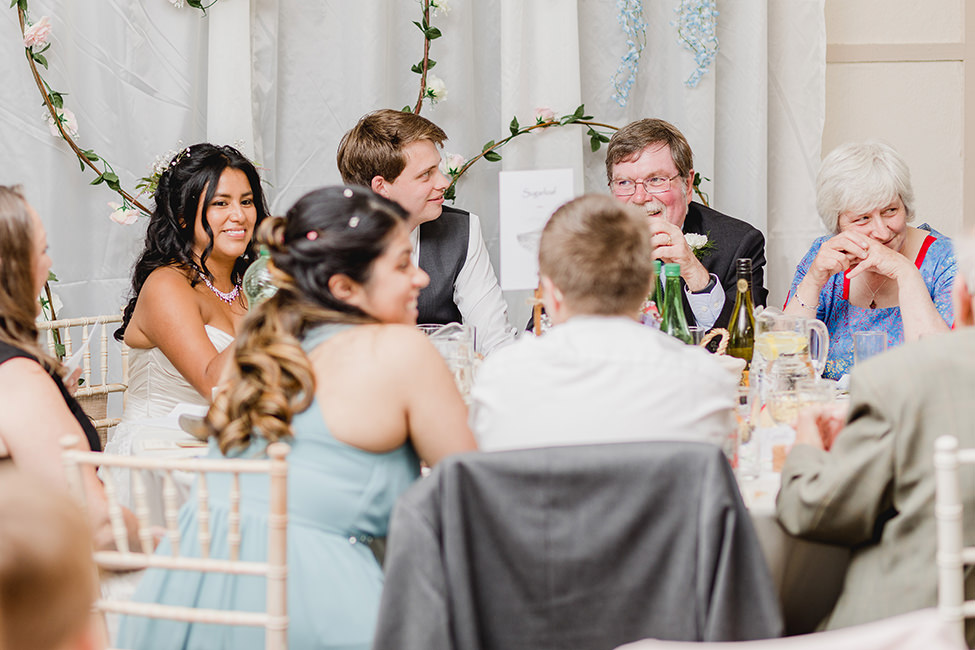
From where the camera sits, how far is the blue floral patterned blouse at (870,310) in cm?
271

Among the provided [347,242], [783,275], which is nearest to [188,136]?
[347,242]

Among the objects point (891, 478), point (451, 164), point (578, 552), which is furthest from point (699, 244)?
point (578, 552)

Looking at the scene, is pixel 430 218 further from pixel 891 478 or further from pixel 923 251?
pixel 891 478

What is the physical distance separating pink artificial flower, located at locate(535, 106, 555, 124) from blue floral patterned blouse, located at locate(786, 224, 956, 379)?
3.66 ft

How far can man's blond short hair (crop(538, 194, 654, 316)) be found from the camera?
5.22ft

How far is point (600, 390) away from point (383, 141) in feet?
5.75

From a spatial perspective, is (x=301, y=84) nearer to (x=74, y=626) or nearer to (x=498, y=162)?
(x=498, y=162)

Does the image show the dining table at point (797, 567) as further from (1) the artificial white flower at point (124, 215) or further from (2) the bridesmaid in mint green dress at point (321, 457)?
(1) the artificial white flower at point (124, 215)

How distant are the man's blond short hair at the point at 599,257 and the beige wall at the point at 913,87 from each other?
8.97 feet

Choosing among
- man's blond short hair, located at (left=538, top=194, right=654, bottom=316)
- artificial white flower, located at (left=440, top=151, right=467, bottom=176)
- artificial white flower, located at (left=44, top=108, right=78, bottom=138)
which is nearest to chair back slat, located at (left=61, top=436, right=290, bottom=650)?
man's blond short hair, located at (left=538, top=194, right=654, bottom=316)

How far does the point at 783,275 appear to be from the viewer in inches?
160

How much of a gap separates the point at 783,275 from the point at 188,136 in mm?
2203

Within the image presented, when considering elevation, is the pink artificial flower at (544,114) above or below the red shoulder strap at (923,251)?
above

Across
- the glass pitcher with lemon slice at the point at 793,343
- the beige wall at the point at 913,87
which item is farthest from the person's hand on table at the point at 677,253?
the beige wall at the point at 913,87
